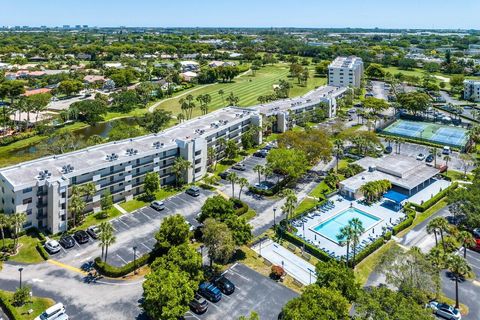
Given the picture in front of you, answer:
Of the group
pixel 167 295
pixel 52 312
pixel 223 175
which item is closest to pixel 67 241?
pixel 52 312

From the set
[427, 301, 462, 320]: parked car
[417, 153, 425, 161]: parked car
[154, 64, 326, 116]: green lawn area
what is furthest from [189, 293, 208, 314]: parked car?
[154, 64, 326, 116]: green lawn area

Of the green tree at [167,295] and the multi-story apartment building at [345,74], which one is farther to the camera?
the multi-story apartment building at [345,74]

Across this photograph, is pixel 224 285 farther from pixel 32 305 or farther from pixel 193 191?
pixel 193 191

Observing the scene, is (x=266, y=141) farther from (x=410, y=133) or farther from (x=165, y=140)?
(x=410, y=133)

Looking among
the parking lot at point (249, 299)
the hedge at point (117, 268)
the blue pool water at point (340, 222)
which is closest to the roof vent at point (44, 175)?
the hedge at point (117, 268)

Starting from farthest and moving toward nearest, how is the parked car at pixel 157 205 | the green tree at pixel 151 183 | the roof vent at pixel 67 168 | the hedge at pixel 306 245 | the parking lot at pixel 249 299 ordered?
1. the green tree at pixel 151 183
2. the parked car at pixel 157 205
3. the roof vent at pixel 67 168
4. the hedge at pixel 306 245
5. the parking lot at pixel 249 299

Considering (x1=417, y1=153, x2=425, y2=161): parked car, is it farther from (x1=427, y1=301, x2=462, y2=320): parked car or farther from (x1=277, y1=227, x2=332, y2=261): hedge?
(x1=427, y1=301, x2=462, y2=320): parked car

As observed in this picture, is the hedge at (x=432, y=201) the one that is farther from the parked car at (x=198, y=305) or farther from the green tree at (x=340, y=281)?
the parked car at (x=198, y=305)
